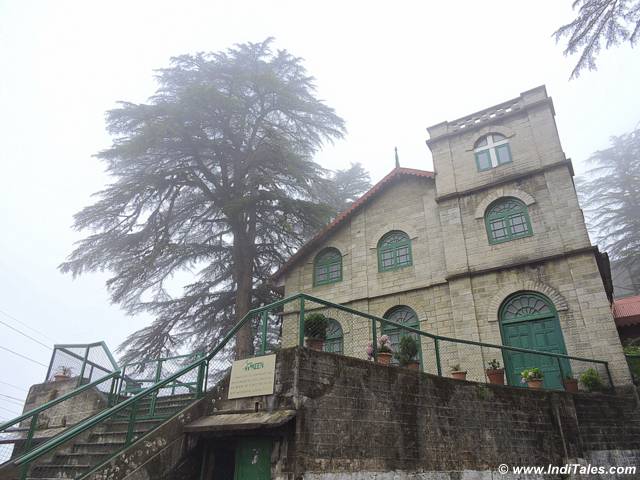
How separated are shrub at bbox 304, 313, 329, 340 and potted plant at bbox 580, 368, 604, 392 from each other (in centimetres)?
711

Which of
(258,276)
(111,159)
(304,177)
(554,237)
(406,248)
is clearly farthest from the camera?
(258,276)

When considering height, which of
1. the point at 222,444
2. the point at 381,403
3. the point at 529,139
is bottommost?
the point at 222,444

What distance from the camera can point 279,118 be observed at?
832 inches

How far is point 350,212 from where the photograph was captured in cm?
1720

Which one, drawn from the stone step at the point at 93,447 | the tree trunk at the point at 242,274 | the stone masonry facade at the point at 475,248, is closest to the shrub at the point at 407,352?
the stone masonry facade at the point at 475,248

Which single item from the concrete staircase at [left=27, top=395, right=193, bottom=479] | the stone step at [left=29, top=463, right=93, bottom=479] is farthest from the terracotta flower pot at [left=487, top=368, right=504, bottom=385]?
the stone step at [left=29, top=463, right=93, bottom=479]

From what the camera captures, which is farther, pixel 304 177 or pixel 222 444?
pixel 304 177

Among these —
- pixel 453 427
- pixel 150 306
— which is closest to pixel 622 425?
pixel 453 427

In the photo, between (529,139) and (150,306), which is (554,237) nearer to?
(529,139)

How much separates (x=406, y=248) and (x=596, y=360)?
Answer: 669 centimetres

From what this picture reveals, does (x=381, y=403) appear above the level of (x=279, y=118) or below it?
below

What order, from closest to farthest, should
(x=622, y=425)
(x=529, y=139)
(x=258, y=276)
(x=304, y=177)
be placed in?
(x=622, y=425)
(x=529, y=139)
(x=304, y=177)
(x=258, y=276)

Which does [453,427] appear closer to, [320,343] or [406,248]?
[320,343]

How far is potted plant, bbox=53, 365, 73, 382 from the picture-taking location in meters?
12.0
